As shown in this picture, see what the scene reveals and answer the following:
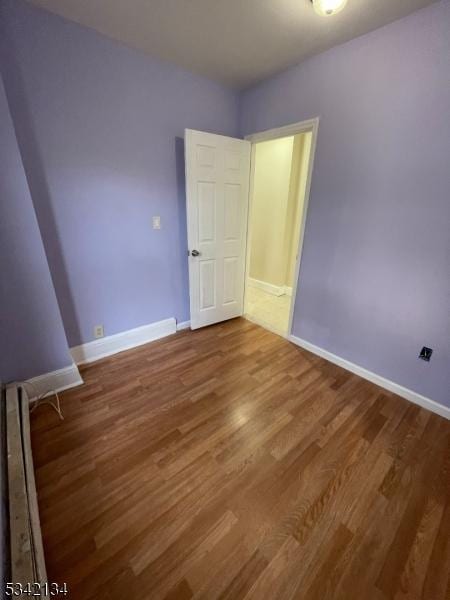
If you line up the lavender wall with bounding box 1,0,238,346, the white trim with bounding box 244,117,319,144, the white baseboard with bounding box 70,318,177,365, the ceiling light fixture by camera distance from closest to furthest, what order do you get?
the ceiling light fixture, the lavender wall with bounding box 1,0,238,346, the white trim with bounding box 244,117,319,144, the white baseboard with bounding box 70,318,177,365

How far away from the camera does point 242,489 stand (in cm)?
130

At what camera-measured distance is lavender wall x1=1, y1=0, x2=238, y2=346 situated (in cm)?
167

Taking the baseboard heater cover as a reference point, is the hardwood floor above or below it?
below

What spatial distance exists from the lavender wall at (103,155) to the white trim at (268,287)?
189 cm

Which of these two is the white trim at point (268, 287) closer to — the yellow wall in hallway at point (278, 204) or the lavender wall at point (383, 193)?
the yellow wall in hallway at point (278, 204)

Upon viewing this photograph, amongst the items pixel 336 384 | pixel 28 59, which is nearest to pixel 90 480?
pixel 336 384

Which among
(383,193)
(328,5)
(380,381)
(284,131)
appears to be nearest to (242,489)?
(380,381)

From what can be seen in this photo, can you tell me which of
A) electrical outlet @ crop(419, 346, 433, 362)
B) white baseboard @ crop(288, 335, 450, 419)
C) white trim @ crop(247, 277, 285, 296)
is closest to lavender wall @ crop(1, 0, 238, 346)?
white baseboard @ crop(288, 335, 450, 419)

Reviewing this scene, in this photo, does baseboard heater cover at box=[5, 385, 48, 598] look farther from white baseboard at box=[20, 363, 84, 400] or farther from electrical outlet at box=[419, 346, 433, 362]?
electrical outlet at box=[419, 346, 433, 362]

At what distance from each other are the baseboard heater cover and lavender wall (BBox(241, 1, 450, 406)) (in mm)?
2329

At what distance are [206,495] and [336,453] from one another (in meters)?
0.81

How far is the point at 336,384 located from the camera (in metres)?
2.09

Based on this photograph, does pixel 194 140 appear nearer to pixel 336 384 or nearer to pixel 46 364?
pixel 46 364

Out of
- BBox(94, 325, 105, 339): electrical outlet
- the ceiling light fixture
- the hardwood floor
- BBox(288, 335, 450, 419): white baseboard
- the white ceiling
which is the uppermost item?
the white ceiling
